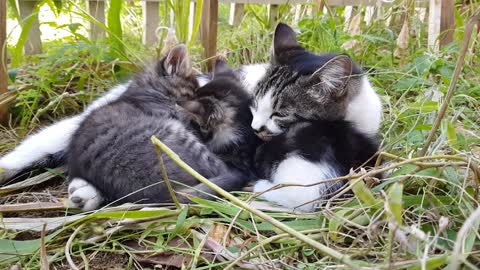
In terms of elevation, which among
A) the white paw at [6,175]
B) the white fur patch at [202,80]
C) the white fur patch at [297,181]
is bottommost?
the white paw at [6,175]

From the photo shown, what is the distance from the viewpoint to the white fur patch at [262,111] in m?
2.22

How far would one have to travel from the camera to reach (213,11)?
9.62 feet

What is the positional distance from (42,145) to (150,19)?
2.46m

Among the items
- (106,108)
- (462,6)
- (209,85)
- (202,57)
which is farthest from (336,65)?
(462,6)

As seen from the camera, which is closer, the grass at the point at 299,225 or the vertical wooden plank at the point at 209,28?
the grass at the point at 299,225

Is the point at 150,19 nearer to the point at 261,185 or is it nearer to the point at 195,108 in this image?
the point at 195,108

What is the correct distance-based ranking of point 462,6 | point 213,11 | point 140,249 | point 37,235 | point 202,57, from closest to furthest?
point 140,249
point 37,235
point 213,11
point 202,57
point 462,6

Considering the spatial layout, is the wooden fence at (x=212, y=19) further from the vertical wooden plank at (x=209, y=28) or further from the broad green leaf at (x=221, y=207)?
the broad green leaf at (x=221, y=207)

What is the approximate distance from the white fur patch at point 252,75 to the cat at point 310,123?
68mm

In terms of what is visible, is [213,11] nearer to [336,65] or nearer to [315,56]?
[315,56]

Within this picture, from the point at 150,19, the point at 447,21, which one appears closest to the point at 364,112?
the point at 447,21

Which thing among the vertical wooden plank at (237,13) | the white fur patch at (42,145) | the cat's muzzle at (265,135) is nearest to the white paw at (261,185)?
the cat's muzzle at (265,135)

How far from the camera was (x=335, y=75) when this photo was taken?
2119 mm

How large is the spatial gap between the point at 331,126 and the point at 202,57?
1.33 metres
